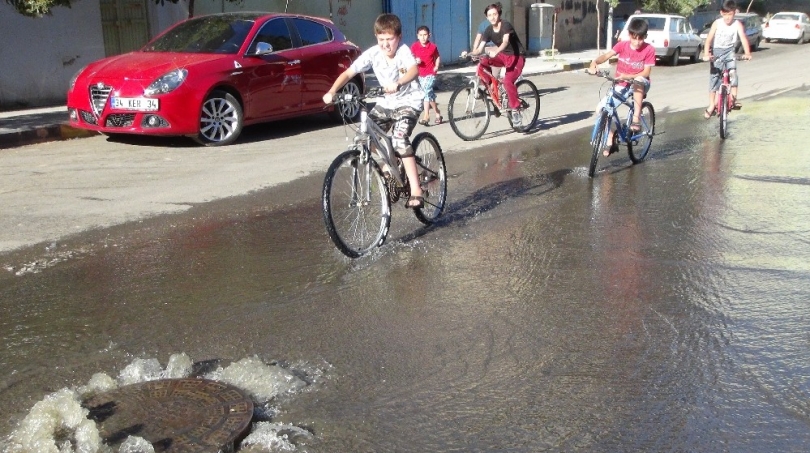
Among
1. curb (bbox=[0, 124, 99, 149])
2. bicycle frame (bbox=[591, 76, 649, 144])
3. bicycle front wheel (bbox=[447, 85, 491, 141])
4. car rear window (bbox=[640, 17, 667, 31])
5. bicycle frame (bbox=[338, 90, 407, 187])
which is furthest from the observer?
car rear window (bbox=[640, 17, 667, 31])

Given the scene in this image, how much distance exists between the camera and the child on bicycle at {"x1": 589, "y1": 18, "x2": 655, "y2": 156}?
1020 cm

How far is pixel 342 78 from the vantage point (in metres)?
7.06

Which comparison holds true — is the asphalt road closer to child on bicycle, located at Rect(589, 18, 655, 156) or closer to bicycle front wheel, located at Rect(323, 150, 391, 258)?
bicycle front wheel, located at Rect(323, 150, 391, 258)

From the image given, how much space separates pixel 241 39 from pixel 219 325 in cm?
816

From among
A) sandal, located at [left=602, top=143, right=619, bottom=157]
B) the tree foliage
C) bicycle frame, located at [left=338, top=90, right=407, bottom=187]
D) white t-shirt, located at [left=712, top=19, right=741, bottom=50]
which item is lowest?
sandal, located at [left=602, top=143, right=619, bottom=157]

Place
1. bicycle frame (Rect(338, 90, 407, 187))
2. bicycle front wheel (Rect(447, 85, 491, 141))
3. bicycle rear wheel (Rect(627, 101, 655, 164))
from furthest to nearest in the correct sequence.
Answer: bicycle front wheel (Rect(447, 85, 491, 141)) < bicycle rear wheel (Rect(627, 101, 655, 164)) < bicycle frame (Rect(338, 90, 407, 187))

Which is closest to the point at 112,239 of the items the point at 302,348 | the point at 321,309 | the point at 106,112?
the point at 321,309

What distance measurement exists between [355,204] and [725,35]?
841cm

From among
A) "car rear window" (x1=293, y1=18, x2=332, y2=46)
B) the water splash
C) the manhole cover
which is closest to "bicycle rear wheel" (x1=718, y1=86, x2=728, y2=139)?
"car rear window" (x1=293, y1=18, x2=332, y2=46)

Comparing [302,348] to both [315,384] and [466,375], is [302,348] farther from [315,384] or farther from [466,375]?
[466,375]

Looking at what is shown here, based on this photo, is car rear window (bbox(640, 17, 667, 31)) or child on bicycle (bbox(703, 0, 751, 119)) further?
car rear window (bbox(640, 17, 667, 31))

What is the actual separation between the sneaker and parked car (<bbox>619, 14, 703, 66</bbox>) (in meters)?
17.1

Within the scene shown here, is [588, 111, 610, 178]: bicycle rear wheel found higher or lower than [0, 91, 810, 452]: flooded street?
higher

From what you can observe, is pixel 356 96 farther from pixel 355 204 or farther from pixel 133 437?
pixel 133 437
